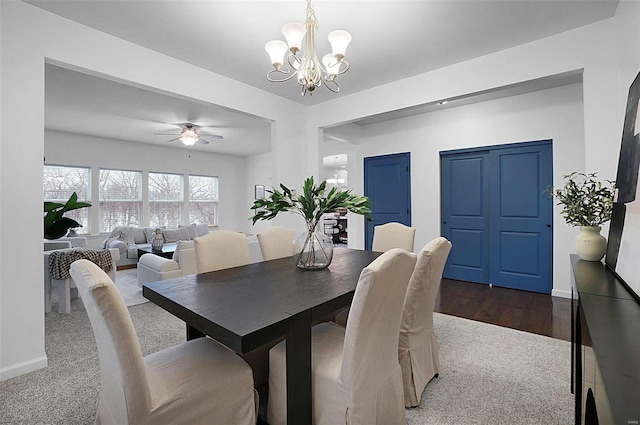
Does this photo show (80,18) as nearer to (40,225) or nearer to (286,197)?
(40,225)

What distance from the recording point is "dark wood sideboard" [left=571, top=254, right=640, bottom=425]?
0.58m

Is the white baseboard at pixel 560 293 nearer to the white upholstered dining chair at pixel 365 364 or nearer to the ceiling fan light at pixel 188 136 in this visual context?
the white upholstered dining chair at pixel 365 364

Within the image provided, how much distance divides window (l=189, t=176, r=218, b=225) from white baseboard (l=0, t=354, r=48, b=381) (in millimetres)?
5874

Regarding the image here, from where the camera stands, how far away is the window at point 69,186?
19.3 feet

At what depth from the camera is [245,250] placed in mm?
2467

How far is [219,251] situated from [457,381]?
187cm

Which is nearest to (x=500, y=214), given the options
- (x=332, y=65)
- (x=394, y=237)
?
(x=394, y=237)

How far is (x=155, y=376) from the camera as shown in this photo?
1247mm

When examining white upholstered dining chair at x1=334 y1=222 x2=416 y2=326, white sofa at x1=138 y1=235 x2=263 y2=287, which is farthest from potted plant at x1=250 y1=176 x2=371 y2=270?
white sofa at x1=138 y1=235 x2=263 y2=287

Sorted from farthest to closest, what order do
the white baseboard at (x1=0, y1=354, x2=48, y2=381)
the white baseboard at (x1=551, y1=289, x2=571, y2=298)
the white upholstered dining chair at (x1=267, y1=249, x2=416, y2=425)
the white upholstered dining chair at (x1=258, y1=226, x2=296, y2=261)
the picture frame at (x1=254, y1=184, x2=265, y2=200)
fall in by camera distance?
the picture frame at (x1=254, y1=184, x2=265, y2=200) < the white baseboard at (x1=551, y1=289, x2=571, y2=298) < the white upholstered dining chair at (x1=258, y1=226, x2=296, y2=261) < the white baseboard at (x1=0, y1=354, x2=48, y2=381) < the white upholstered dining chair at (x1=267, y1=249, x2=416, y2=425)

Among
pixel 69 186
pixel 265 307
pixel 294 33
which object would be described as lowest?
pixel 265 307

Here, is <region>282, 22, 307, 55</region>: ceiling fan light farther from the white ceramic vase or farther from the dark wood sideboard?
the white ceramic vase

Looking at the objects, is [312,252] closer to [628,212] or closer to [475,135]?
[628,212]

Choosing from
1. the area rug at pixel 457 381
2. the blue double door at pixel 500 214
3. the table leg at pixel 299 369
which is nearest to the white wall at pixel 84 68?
the area rug at pixel 457 381
